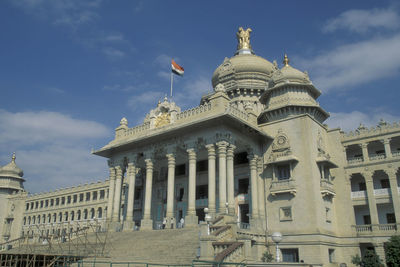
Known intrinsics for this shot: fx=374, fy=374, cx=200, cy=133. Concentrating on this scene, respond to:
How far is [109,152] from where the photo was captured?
4409 cm

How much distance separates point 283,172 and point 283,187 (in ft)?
5.90

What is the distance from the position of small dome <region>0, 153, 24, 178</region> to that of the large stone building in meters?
52.5

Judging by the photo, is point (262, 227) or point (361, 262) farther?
point (262, 227)

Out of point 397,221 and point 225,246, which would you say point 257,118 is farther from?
point 225,246

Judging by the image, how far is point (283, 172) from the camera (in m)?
35.9

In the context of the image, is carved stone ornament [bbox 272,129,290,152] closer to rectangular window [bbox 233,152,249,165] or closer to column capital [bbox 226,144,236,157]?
rectangular window [bbox 233,152,249,165]

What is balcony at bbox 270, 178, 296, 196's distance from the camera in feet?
112

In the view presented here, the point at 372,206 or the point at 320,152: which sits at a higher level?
the point at 320,152

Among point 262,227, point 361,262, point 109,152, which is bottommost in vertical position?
point 361,262

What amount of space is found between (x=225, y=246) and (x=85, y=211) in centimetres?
5479

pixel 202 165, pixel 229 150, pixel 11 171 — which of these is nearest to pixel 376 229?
pixel 229 150

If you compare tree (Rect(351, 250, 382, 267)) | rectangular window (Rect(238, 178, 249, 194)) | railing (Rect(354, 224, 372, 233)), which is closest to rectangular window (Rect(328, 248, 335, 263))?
tree (Rect(351, 250, 382, 267))

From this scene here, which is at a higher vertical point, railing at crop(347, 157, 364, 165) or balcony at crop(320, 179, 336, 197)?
railing at crop(347, 157, 364, 165)

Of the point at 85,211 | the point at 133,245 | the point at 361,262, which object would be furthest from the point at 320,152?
the point at 85,211
